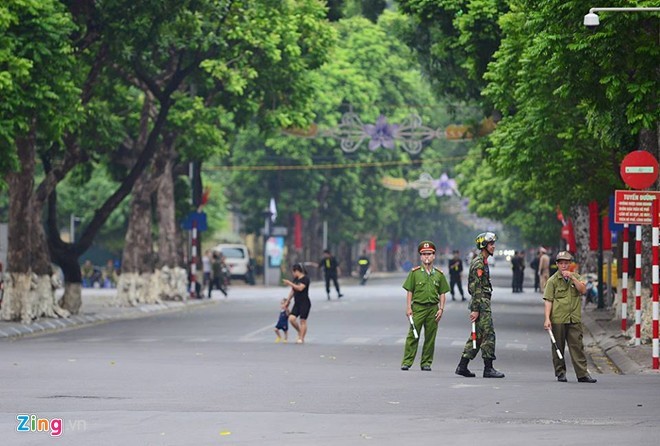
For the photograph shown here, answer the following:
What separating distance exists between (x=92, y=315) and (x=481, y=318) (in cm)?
2293

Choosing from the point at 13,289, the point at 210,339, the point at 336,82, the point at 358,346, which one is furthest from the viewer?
the point at 336,82

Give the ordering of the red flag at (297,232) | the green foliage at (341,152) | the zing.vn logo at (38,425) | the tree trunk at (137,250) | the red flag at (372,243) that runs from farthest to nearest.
Answer: the red flag at (372,243), the red flag at (297,232), the green foliage at (341,152), the tree trunk at (137,250), the zing.vn logo at (38,425)

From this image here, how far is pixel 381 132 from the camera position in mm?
64375

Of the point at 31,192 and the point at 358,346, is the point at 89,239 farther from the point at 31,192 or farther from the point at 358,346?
the point at 358,346

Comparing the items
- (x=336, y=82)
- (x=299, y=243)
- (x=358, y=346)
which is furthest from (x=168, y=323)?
(x=299, y=243)

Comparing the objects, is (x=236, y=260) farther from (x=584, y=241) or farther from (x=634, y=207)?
(x=634, y=207)

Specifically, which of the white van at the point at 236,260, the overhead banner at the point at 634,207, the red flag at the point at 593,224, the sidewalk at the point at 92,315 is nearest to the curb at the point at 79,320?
the sidewalk at the point at 92,315

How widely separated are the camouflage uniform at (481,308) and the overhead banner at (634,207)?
4059 mm

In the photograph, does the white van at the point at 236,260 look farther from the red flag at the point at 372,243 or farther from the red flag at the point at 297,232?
the red flag at the point at 372,243

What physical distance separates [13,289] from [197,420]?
934 inches

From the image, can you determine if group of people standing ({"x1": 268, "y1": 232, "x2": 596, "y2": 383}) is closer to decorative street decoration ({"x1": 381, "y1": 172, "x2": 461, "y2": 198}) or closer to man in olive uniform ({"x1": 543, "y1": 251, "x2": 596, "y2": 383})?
man in olive uniform ({"x1": 543, "y1": 251, "x2": 596, "y2": 383})

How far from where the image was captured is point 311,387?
20172 mm

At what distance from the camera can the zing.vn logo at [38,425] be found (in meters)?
14.7

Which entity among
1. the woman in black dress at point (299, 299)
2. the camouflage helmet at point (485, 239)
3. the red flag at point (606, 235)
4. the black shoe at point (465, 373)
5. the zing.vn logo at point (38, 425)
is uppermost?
the red flag at point (606, 235)
